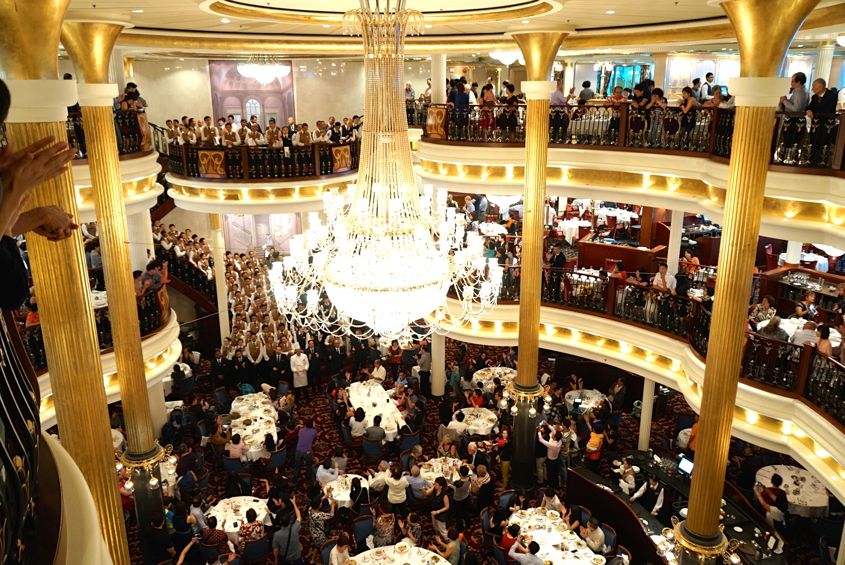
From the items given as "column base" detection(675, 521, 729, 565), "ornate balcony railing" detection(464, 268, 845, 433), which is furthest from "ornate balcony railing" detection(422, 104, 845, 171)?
"column base" detection(675, 521, 729, 565)

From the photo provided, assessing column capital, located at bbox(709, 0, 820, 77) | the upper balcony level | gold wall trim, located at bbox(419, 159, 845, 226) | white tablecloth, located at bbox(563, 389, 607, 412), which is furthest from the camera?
white tablecloth, located at bbox(563, 389, 607, 412)

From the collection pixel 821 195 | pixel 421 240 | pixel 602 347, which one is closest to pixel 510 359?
pixel 602 347

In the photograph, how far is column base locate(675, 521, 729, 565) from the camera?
7.19m

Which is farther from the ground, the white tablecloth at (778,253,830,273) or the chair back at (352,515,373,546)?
the white tablecloth at (778,253,830,273)

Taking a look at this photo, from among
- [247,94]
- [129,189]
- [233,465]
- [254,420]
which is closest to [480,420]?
[254,420]

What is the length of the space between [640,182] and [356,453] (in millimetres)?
6661

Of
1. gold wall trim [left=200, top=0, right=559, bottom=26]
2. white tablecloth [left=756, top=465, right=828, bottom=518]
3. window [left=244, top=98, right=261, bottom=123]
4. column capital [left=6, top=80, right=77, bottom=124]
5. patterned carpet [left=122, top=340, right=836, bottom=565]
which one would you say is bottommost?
patterned carpet [left=122, top=340, right=836, bottom=565]

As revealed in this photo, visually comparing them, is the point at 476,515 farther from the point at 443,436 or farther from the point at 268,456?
the point at 268,456

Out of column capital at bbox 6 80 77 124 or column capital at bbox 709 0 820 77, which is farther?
column capital at bbox 709 0 820 77

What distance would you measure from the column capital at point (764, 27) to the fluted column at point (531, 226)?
392 centimetres

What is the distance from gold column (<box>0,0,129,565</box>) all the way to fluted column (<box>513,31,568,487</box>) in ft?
21.8

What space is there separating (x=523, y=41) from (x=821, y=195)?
4.65 metres

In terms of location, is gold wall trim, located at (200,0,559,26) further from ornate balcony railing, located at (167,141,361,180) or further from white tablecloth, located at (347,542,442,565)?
white tablecloth, located at (347,542,442,565)

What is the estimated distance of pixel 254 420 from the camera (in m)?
11.5
